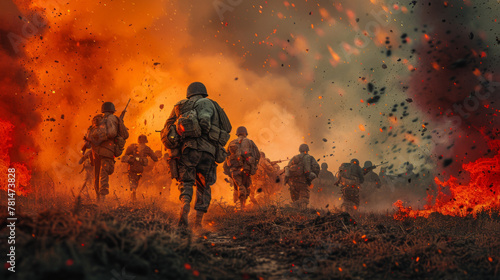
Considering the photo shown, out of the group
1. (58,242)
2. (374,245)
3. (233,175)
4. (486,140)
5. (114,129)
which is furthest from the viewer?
(486,140)

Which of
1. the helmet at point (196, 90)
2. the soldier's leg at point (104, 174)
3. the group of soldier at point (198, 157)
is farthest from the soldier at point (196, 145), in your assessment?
the soldier's leg at point (104, 174)

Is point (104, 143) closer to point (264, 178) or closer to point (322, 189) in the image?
point (264, 178)

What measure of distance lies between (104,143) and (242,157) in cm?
398

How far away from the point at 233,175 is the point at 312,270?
7.06 meters

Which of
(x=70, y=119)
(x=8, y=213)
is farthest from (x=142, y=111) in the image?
(x=8, y=213)

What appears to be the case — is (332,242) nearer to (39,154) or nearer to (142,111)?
(142,111)

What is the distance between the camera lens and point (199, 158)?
5.42 metres

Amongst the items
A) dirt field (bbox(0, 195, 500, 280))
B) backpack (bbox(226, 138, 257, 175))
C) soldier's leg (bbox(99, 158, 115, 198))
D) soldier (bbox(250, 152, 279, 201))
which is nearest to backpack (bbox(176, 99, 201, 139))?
dirt field (bbox(0, 195, 500, 280))

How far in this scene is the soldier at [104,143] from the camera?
7637 mm

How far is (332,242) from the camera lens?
13.0ft

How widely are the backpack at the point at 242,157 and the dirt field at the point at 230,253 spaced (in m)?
5.24

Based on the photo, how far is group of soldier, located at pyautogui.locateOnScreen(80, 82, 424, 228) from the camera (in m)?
5.36

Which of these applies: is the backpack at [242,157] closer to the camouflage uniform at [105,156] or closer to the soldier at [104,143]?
the soldier at [104,143]

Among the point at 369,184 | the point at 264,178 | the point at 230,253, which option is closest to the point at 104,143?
the point at 230,253
